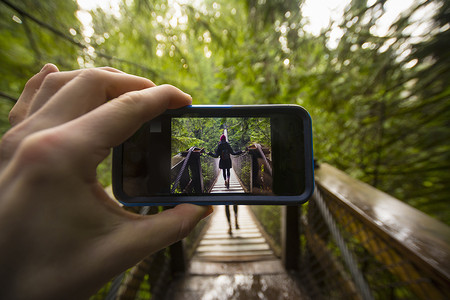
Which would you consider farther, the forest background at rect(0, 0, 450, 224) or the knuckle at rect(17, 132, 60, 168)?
the forest background at rect(0, 0, 450, 224)

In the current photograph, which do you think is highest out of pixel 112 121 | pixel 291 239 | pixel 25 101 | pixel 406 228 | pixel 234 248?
pixel 25 101

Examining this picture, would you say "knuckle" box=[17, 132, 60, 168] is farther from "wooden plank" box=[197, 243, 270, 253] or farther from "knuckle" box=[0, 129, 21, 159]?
"wooden plank" box=[197, 243, 270, 253]

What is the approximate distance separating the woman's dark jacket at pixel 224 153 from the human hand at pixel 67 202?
0.88 feet

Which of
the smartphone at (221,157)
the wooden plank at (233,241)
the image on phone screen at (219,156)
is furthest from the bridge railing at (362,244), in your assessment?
the wooden plank at (233,241)

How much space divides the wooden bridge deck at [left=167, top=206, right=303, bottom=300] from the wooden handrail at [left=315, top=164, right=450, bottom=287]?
51.7 inches

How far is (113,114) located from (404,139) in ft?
7.47

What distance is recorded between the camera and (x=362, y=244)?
1.07m

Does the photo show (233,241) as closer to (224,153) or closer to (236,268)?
(236,268)

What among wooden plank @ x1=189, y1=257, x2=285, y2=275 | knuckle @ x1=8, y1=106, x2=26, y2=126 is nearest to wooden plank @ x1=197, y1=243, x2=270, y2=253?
wooden plank @ x1=189, y1=257, x2=285, y2=275

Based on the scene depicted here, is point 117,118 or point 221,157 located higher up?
point 117,118

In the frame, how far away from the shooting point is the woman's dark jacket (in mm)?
694

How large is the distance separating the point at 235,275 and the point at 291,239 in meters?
0.73

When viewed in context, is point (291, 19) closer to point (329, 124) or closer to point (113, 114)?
point (329, 124)

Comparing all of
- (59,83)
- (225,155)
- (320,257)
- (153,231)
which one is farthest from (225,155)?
(320,257)
